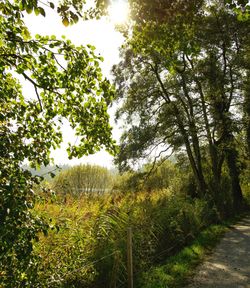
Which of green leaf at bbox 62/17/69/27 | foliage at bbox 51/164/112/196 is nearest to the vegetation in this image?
green leaf at bbox 62/17/69/27

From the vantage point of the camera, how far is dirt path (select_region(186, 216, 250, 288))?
793 cm

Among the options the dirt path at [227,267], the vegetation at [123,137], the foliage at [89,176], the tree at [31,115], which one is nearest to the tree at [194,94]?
the vegetation at [123,137]

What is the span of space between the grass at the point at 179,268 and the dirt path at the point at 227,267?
247 mm

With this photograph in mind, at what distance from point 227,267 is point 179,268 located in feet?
5.02

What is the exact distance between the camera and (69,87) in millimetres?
4137

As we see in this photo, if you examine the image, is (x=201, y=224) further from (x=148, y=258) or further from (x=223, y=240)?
(x=148, y=258)

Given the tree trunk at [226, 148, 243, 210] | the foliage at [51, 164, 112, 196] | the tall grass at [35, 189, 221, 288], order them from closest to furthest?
the tall grass at [35, 189, 221, 288] < the tree trunk at [226, 148, 243, 210] < the foliage at [51, 164, 112, 196]

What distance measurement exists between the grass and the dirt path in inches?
9.7

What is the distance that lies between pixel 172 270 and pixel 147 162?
488 inches

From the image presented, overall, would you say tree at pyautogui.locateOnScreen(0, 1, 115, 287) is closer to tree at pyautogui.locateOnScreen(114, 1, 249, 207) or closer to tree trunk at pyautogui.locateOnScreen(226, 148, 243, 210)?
tree at pyautogui.locateOnScreen(114, 1, 249, 207)

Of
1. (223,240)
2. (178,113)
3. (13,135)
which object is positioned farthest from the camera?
(178,113)

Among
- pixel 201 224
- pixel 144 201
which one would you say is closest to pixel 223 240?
pixel 201 224

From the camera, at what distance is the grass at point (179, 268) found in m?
7.72

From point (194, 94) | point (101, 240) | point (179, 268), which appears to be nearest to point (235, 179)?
point (194, 94)
